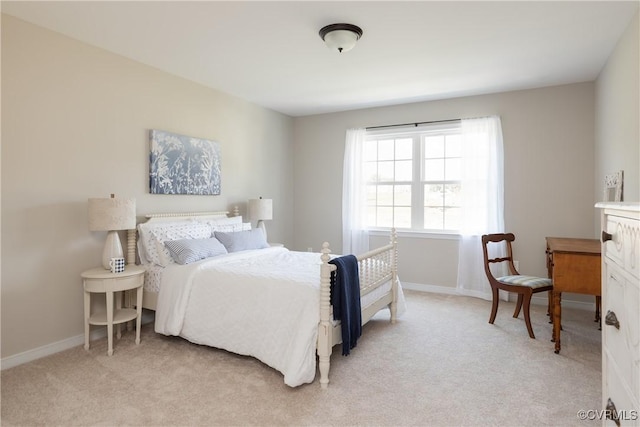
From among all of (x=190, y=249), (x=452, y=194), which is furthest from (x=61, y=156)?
(x=452, y=194)

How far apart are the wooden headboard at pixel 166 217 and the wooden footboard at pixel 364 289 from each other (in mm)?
1971

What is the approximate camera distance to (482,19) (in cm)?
267

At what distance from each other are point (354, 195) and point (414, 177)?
874 millimetres

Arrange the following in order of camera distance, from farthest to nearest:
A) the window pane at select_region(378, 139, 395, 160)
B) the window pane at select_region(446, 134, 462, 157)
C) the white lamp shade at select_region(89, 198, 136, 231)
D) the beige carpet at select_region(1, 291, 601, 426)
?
the window pane at select_region(378, 139, 395, 160) → the window pane at select_region(446, 134, 462, 157) → the white lamp shade at select_region(89, 198, 136, 231) → the beige carpet at select_region(1, 291, 601, 426)

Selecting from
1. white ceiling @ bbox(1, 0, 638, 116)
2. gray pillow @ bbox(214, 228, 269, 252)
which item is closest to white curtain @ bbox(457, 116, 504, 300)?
white ceiling @ bbox(1, 0, 638, 116)

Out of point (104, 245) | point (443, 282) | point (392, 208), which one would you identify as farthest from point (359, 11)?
point (443, 282)

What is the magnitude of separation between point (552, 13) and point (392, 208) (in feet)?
10.0

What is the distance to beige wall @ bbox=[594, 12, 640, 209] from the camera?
262 centimetres

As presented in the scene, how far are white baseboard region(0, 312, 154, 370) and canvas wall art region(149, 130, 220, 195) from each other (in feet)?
4.55

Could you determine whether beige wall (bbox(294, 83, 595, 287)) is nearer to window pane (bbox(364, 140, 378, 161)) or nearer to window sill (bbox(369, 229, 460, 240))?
window sill (bbox(369, 229, 460, 240))

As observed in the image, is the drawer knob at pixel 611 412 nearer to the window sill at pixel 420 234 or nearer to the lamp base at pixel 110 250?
the lamp base at pixel 110 250

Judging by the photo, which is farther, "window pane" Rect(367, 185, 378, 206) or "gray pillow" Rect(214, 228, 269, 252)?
"window pane" Rect(367, 185, 378, 206)

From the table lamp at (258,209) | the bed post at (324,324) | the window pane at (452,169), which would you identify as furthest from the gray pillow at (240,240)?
the window pane at (452,169)

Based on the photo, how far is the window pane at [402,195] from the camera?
5.18 m
